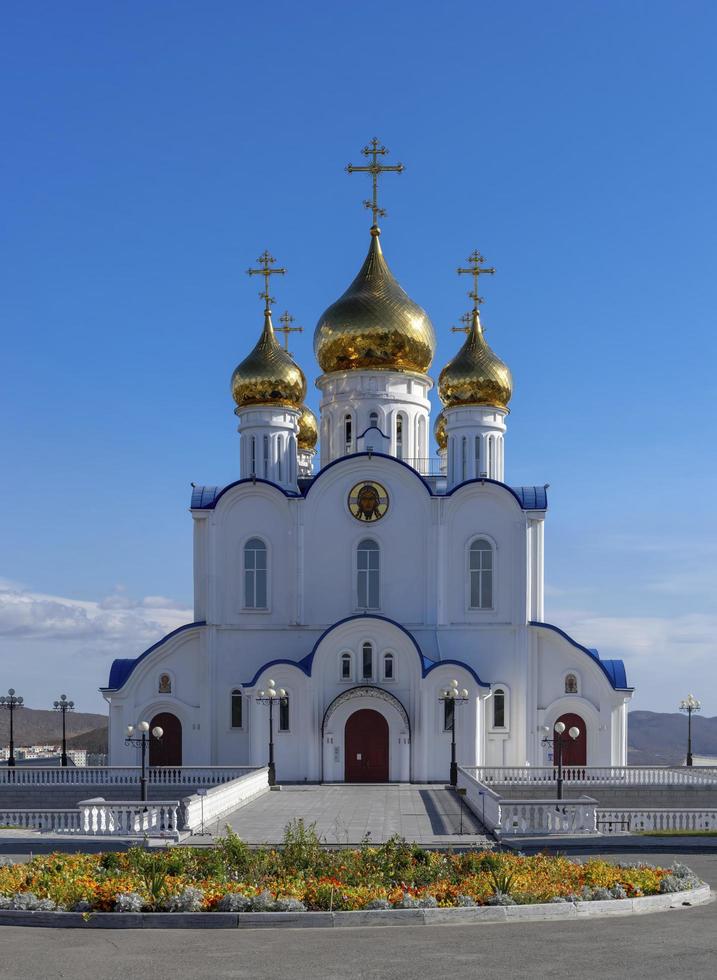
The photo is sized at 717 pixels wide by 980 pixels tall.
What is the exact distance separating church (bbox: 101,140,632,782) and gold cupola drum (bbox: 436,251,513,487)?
0.54m

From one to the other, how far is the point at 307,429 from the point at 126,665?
1327 centimetres

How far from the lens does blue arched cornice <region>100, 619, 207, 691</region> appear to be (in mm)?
36750

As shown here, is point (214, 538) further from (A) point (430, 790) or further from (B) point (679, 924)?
(B) point (679, 924)

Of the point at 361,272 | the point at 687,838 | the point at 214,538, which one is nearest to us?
the point at 687,838

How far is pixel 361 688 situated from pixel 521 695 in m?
4.51

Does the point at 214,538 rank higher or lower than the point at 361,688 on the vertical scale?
higher

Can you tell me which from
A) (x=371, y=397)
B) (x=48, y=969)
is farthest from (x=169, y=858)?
(x=371, y=397)

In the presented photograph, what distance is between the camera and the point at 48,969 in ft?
36.6

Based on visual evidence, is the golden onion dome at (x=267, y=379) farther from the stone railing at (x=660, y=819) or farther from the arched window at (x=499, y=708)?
the stone railing at (x=660, y=819)

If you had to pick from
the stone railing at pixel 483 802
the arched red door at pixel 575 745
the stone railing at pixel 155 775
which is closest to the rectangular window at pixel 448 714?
the arched red door at pixel 575 745

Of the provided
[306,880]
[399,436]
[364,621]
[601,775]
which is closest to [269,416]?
[399,436]

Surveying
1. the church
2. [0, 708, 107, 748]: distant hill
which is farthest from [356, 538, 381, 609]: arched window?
[0, 708, 107, 748]: distant hill

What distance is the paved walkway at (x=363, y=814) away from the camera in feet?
70.0

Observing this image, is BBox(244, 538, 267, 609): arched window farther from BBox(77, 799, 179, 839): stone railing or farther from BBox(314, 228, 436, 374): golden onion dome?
BBox(77, 799, 179, 839): stone railing
